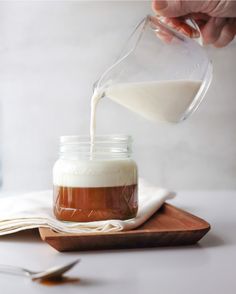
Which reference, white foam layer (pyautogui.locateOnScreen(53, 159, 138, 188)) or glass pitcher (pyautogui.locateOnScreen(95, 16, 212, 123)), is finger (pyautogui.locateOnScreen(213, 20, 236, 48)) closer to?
glass pitcher (pyautogui.locateOnScreen(95, 16, 212, 123))

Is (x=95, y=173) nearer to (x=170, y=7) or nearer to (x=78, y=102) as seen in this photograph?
(x=170, y=7)

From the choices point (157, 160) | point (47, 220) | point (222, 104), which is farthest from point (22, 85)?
point (47, 220)

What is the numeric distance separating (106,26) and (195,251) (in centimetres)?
110

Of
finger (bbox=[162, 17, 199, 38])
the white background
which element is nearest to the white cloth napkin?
finger (bbox=[162, 17, 199, 38])

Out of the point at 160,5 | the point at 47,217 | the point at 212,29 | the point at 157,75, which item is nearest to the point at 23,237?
the point at 47,217

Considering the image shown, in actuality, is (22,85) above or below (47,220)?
above

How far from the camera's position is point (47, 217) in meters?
0.72

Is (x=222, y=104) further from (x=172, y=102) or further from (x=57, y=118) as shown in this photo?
(x=172, y=102)

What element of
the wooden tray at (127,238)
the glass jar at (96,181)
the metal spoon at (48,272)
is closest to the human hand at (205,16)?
the glass jar at (96,181)

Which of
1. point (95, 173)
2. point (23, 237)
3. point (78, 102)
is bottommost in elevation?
point (23, 237)

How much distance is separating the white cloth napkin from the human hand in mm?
346

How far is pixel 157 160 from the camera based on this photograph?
1640 millimetres

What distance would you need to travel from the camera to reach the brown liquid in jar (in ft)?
2.54

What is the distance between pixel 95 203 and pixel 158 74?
0.24 metres
